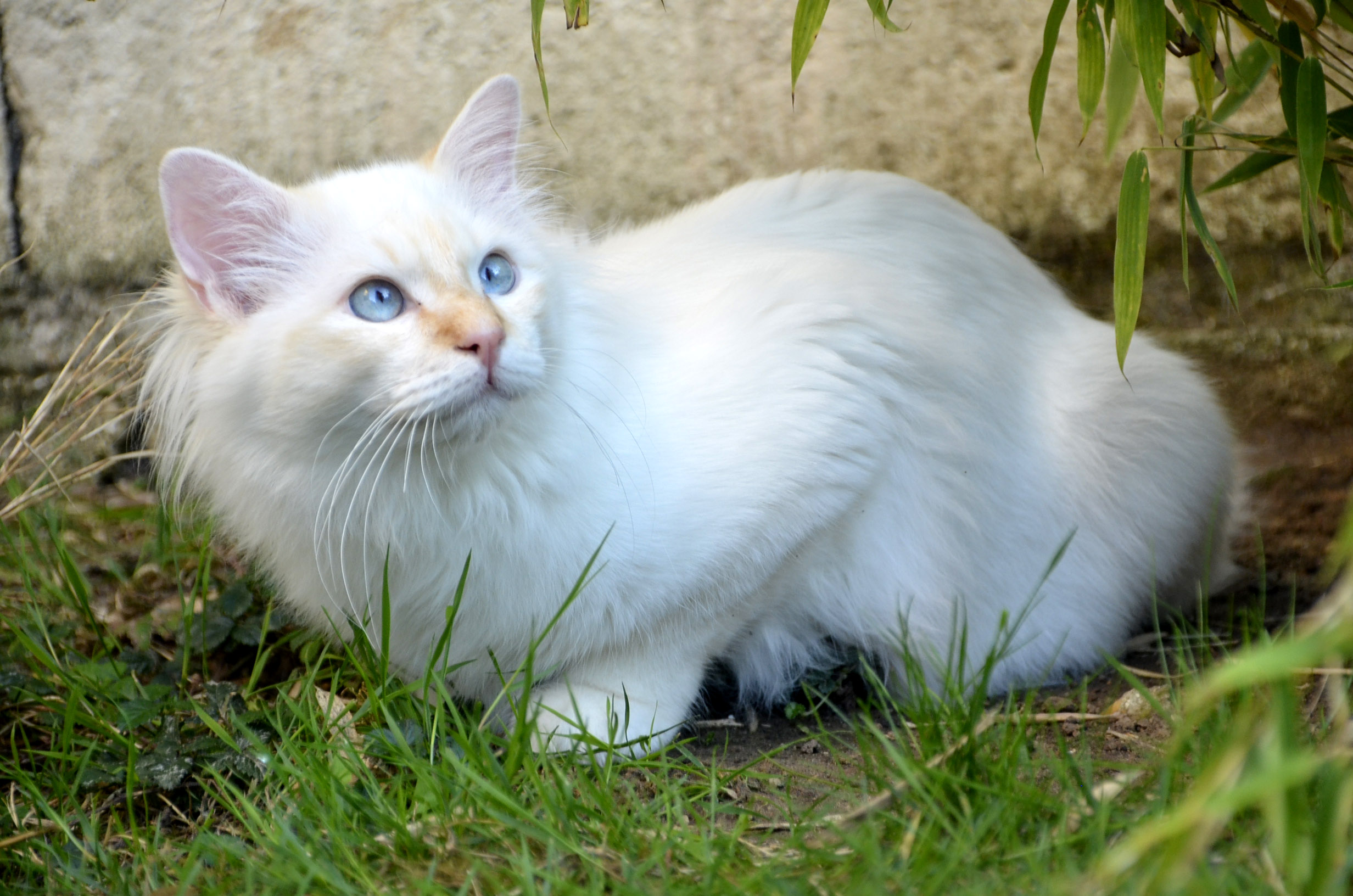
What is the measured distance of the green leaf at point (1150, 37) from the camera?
5.43 feet

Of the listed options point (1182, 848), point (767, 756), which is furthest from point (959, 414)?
point (1182, 848)

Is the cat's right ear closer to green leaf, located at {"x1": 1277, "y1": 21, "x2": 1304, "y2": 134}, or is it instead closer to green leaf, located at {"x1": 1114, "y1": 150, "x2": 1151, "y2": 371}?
green leaf, located at {"x1": 1114, "y1": 150, "x2": 1151, "y2": 371}

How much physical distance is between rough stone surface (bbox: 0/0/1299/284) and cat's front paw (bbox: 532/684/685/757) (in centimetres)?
169

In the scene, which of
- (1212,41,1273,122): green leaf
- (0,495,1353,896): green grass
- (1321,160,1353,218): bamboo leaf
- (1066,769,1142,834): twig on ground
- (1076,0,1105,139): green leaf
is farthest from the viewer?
(1212,41,1273,122): green leaf

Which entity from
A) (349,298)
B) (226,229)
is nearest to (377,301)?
(349,298)

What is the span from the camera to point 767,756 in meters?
1.87

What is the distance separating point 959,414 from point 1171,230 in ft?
3.87

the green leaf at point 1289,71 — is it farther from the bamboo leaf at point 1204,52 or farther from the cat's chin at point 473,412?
the cat's chin at point 473,412

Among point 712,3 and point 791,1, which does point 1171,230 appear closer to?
point 791,1

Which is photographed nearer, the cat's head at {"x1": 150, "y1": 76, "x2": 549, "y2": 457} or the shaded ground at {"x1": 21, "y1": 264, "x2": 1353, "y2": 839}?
the cat's head at {"x1": 150, "y1": 76, "x2": 549, "y2": 457}

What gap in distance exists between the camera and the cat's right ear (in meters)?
1.78

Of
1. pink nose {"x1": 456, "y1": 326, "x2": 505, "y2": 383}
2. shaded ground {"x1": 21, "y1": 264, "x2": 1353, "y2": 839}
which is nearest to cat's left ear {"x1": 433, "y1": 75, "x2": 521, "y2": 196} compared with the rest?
pink nose {"x1": 456, "y1": 326, "x2": 505, "y2": 383}

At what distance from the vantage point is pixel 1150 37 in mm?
1679

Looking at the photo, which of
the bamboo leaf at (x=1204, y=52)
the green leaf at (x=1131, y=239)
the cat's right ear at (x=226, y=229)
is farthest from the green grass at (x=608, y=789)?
the bamboo leaf at (x=1204, y=52)
